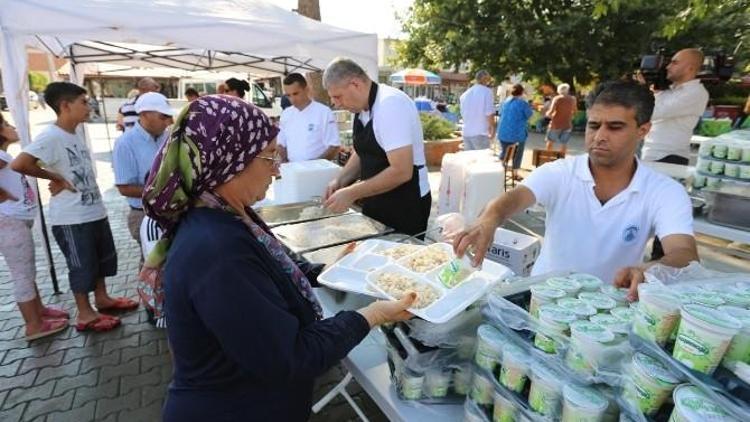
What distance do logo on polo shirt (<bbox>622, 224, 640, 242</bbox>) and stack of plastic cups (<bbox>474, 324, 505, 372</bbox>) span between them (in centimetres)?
95

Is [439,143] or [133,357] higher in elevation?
[439,143]

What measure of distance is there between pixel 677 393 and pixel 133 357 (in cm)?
324

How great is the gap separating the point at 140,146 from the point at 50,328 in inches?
62.4

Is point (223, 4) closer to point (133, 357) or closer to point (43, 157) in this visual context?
point (43, 157)

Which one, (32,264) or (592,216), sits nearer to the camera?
(592,216)

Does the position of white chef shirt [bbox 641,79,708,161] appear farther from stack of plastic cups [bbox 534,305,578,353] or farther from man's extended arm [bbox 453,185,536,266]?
stack of plastic cups [bbox 534,305,578,353]

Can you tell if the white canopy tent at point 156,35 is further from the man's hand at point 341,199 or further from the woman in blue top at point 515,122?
the woman in blue top at point 515,122

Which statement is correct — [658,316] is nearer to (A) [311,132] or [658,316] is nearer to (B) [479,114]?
(A) [311,132]

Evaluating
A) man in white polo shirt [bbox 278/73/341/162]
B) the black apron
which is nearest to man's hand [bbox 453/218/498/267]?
the black apron

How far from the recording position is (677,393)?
719 mm

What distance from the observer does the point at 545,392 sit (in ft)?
2.93

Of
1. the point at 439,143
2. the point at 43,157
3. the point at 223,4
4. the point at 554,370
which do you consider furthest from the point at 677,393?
the point at 439,143

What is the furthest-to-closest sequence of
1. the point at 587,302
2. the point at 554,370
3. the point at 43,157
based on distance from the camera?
the point at 43,157
the point at 587,302
the point at 554,370

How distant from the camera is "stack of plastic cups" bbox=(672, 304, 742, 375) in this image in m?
0.72
